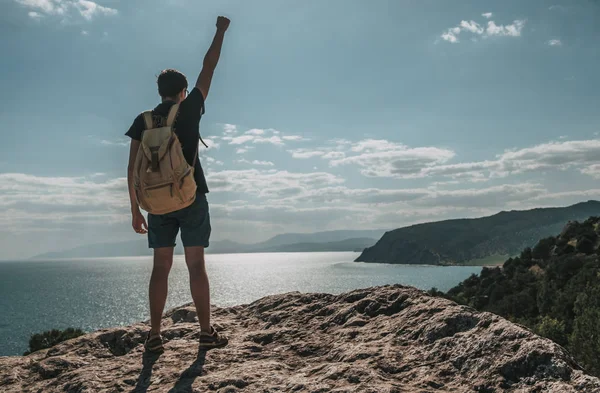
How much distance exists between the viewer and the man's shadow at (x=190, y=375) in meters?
3.69

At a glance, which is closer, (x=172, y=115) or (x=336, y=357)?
(x=336, y=357)

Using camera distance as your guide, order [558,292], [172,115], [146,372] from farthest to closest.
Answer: [558,292] < [172,115] < [146,372]

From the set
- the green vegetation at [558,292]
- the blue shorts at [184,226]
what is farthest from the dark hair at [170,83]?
the green vegetation at [558,292]

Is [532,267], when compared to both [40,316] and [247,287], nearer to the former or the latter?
[247,287]

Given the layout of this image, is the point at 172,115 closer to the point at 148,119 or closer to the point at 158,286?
the point at 148,119

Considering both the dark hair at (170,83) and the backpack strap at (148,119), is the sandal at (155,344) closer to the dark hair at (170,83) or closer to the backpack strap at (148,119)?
the backpack strap at (148,119)

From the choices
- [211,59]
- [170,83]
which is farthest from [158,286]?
[211,59]

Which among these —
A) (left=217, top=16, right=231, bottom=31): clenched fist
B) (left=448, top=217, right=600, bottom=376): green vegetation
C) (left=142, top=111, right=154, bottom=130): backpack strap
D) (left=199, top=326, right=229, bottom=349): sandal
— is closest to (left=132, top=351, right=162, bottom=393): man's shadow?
(left=199, top=326, right=229, bottom=349): sandal

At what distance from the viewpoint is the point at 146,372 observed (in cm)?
428

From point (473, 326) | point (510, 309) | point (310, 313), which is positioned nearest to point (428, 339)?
point (473, 326)

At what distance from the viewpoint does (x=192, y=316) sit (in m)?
6.64

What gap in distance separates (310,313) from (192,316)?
6.58 ft

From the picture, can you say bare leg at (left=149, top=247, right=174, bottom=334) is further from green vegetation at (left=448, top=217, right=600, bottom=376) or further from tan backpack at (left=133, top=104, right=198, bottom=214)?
green vegetation at (left=448, top=217, right=600, bottom=376)

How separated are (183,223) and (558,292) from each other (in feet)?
198
